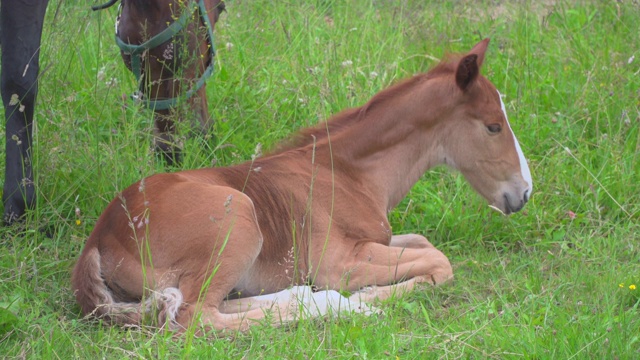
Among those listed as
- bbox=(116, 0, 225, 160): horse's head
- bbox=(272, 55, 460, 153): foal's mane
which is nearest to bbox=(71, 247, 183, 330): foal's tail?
bbox=(116, 0, 225, 160): horse's head

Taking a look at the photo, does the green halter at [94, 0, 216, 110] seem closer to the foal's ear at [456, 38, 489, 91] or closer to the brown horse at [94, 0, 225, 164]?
the brown horse at [94, 0, 225, 164]

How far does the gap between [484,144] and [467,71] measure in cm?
41

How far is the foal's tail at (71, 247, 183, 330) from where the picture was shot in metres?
4.14

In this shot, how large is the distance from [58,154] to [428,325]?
232cm

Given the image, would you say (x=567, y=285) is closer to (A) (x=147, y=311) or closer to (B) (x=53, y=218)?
(A) (x=147, y=311)

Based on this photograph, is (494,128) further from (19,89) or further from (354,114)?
(19,89)

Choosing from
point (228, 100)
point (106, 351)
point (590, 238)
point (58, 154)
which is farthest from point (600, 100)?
point (106, 351)

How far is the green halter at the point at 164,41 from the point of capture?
5.20 meters

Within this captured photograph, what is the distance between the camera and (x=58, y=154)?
542 cm

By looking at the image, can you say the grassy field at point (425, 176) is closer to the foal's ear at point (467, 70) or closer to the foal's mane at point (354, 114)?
the foal's mane at point (354, 114)

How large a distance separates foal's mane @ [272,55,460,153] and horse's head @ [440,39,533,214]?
3.0 inches

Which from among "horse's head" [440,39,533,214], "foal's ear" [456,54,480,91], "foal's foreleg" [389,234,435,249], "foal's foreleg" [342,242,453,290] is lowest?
"foal's foreleg" [389,234,435,249]

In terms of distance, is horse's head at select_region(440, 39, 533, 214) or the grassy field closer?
the grassy field

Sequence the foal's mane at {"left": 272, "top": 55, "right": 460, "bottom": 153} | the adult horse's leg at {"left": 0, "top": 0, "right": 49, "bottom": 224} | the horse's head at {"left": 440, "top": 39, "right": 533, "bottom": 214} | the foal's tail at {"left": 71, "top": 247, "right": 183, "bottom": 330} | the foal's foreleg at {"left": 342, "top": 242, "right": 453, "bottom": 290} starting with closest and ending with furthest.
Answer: the foal's tail at {"left": 71, "top": 247, "right": 183, "bottom": 330} → the foal's foreleg at {"left": 342, "top": 242, "right": 453, "bottom": 290} → the adult horse's leg at {"left": 0, "top": 0, "right": 49, "bottom": 224} → the horse's head at {"left": 440, "top": 39, "right": 533, "bottom": 214} → the foal's mane at {"left": 272, "top": 55, "right": 460, "bottom": 153}
